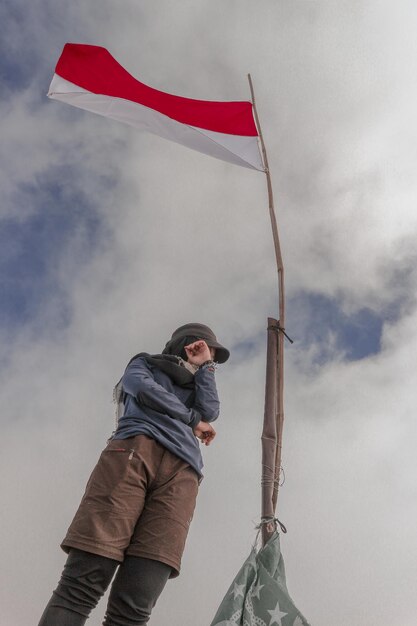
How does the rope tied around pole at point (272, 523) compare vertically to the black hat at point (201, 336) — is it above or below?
below

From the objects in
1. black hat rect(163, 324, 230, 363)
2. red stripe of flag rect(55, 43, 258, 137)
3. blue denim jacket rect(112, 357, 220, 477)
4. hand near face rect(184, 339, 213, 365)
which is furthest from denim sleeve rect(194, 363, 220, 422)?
red stripe of flag rect(55, 43, 258, 137)

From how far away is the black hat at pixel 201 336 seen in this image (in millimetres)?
4172

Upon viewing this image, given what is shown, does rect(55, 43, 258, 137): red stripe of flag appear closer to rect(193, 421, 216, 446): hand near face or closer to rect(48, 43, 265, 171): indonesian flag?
rect(48, 43, 265, 171): indonesian flag

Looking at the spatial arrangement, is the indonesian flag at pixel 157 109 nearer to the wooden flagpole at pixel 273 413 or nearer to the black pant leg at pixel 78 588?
the wooden flagpole at pixel 273 413

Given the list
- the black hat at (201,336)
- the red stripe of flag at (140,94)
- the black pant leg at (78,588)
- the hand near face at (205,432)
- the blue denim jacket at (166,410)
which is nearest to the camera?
the black pant leg at (78,588)

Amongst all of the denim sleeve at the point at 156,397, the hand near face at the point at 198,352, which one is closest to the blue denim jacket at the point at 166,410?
the denim sleeve at the point at 156,397

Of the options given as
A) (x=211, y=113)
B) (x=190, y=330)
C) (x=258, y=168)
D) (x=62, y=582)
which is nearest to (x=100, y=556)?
(x=62, y=582)

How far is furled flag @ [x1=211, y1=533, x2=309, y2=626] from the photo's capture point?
3250 millimetres

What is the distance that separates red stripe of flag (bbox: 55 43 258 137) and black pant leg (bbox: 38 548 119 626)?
14.4ft

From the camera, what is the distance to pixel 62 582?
2.97 m

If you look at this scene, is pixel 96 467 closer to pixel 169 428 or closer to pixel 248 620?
pixel 169 428

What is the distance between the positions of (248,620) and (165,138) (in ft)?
14.7

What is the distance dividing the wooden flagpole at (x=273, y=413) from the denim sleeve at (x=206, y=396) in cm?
48

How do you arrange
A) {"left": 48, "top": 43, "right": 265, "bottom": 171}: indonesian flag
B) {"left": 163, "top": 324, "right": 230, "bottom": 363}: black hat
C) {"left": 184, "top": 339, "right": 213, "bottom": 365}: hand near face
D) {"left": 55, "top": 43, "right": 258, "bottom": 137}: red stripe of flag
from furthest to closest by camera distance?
{"left": 55, "top": 43, "right": 258, "bottom": 137}: red stripe of flag → {"left": 48, "top": 43, "right": 265, "bottom": 171}: indonesian flag → {"left": 163, "top": 324, "right": 230, "bottom": 363}: black hat → {"left": 184, "top": 339, "right": 213, "bottom": 365}: hand near face
